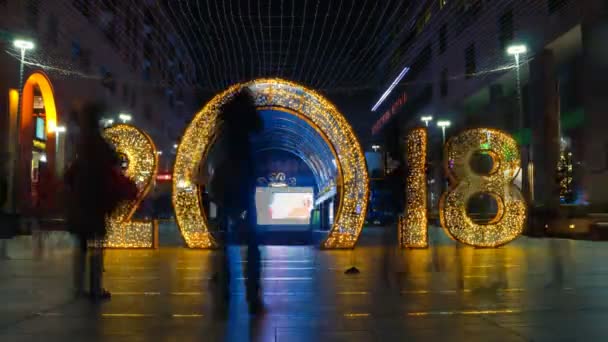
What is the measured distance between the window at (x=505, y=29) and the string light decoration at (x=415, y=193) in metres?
20.0

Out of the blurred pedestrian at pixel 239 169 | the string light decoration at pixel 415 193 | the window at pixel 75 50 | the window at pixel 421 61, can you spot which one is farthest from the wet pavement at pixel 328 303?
the window at pixel 421 61

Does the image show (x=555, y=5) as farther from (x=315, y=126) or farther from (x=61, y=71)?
(x=61, y=71)

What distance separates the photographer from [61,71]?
33.2 meters

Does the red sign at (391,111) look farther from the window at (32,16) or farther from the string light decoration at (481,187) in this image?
the string light decoration at (481,187)

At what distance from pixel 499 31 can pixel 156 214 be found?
27.1 m

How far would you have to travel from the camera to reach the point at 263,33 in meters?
16.8

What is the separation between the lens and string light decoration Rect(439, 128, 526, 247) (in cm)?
1512

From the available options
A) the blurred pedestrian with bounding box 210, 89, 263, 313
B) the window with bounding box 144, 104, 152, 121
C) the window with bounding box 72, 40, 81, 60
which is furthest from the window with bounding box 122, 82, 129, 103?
the blurred pedestrian with bounding box 210, 89, 263, 313

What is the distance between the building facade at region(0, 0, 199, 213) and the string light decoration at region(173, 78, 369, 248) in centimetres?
579

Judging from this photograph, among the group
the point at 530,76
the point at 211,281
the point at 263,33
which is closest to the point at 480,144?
the point at 263,33

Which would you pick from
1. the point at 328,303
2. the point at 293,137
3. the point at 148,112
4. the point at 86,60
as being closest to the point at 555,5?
the point at 293,137

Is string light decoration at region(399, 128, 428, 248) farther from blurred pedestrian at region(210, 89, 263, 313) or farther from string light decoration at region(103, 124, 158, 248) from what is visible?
blurred pedestrian at region(210, 89, 263, 313)

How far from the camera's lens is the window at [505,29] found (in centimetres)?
3290

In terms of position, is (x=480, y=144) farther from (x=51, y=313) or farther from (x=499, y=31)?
(x=499, y=31)
